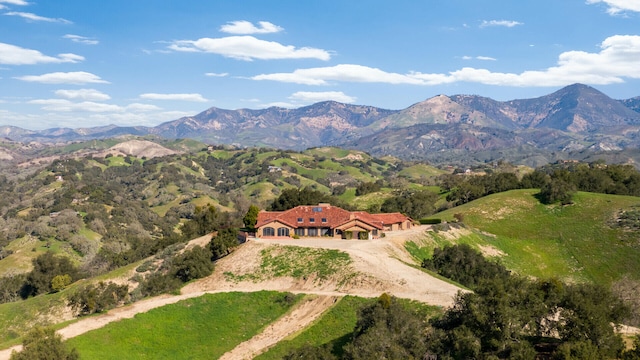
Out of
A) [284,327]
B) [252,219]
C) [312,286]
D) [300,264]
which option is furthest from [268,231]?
[284,327]

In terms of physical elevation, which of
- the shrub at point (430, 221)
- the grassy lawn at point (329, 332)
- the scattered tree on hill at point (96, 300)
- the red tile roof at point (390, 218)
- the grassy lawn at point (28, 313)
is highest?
the red tile roof at point (390, 218)

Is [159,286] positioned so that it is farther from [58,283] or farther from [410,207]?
[410,207]

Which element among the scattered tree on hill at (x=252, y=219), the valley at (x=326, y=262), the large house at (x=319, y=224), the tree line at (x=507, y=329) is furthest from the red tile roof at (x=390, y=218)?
the tree line at (x=507, y=329)

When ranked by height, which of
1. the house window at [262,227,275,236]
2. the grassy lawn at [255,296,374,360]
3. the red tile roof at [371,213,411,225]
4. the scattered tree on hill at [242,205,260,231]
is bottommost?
the grassy lawn at [255,296,374,360]

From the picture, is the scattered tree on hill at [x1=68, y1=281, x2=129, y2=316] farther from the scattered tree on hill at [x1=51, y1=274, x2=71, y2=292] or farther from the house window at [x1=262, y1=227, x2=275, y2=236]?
the house window at [x1=262, y1=227, x2=275, y2=236]

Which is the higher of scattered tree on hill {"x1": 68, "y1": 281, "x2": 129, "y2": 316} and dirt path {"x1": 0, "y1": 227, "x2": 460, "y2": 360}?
dirt path {"x1": 0, "y1": 227, "x2": 460, "y2": 360}

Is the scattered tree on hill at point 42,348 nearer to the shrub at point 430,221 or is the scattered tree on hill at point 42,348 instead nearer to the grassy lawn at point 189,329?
the grassy lawn at point 189,329

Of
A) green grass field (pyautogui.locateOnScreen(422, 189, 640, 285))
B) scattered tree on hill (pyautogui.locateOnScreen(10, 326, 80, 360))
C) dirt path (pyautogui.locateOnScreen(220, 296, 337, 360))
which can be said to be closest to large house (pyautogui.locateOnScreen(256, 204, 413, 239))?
green grass field (pyautogui.locateOnScreen(422, 189, 640, 285))
